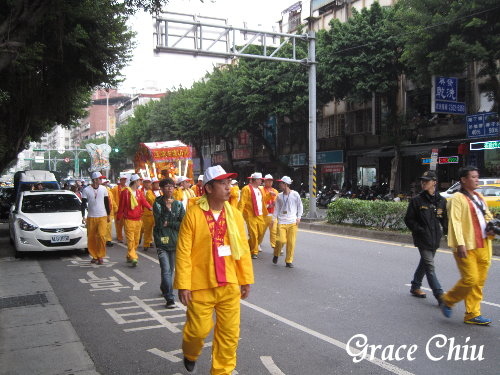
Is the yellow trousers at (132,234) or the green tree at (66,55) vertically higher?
the green tree at (66,55)

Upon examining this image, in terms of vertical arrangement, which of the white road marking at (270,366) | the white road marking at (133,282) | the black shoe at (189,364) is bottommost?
the white road marking at (133,282)

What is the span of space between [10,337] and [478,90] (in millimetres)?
22998

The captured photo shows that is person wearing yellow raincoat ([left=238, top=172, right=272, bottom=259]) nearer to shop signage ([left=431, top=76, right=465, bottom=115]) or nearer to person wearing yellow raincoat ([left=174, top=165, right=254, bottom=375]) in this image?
person wearing yellow raincoat ([left=174, top=165, right=254, bottom=375])

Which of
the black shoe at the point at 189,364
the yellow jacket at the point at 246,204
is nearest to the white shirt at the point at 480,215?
the black shoe at the point at 189,364

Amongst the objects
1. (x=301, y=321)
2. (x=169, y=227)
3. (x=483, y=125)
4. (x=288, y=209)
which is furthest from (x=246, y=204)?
(x=483, y=125)

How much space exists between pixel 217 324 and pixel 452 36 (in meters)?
17.8

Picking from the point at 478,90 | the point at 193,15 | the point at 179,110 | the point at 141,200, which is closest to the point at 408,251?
the point at 141,200

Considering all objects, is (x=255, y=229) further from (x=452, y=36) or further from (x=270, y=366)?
(x=452, y=36)

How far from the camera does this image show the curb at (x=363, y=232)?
12.1 metres

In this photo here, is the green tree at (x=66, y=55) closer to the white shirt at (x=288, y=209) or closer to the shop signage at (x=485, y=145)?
the white shirt at (x=288, y=209)

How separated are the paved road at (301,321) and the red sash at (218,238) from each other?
0.95 metres

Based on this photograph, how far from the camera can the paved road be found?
14.3 feet

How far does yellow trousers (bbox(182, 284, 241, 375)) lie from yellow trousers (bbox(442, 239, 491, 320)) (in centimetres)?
268

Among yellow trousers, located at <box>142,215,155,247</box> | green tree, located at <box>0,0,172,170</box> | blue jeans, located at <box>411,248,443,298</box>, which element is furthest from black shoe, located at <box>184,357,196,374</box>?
yellow trousers, located at <box>142,215,155,247</box>
